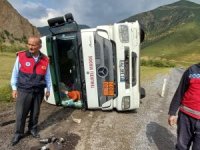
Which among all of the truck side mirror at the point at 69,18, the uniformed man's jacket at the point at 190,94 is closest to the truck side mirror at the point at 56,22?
the truck side mirror at the point at 69,18

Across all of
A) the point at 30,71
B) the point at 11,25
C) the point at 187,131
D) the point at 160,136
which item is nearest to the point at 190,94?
the point at 187,131

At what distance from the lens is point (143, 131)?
372 inches

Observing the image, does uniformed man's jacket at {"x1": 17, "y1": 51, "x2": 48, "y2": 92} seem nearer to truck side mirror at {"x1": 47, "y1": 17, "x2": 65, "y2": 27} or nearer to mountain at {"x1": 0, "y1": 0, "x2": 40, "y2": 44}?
truck side mirror at {"x1": 47, "y1": 17, "x2": 65, "y2": 27}

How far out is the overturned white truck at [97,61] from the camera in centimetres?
1039

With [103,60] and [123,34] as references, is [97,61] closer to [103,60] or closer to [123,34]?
[103,60]

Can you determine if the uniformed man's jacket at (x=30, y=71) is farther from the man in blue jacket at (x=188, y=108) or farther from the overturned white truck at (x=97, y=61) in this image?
the overturned white truck at (x=97, y=61)

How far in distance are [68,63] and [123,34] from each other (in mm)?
1879

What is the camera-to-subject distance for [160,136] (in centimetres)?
905

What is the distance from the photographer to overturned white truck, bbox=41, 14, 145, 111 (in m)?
10.4

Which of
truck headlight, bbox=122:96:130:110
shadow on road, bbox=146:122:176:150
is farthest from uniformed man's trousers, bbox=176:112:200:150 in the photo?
truck headlight, bbox=122:96:130:110

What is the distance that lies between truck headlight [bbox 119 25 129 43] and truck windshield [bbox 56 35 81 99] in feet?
4.47

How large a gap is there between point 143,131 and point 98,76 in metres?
2.21

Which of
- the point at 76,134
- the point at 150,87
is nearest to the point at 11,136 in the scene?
the point at 76,134

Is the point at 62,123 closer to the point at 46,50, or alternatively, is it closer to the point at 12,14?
the point at 46,50
